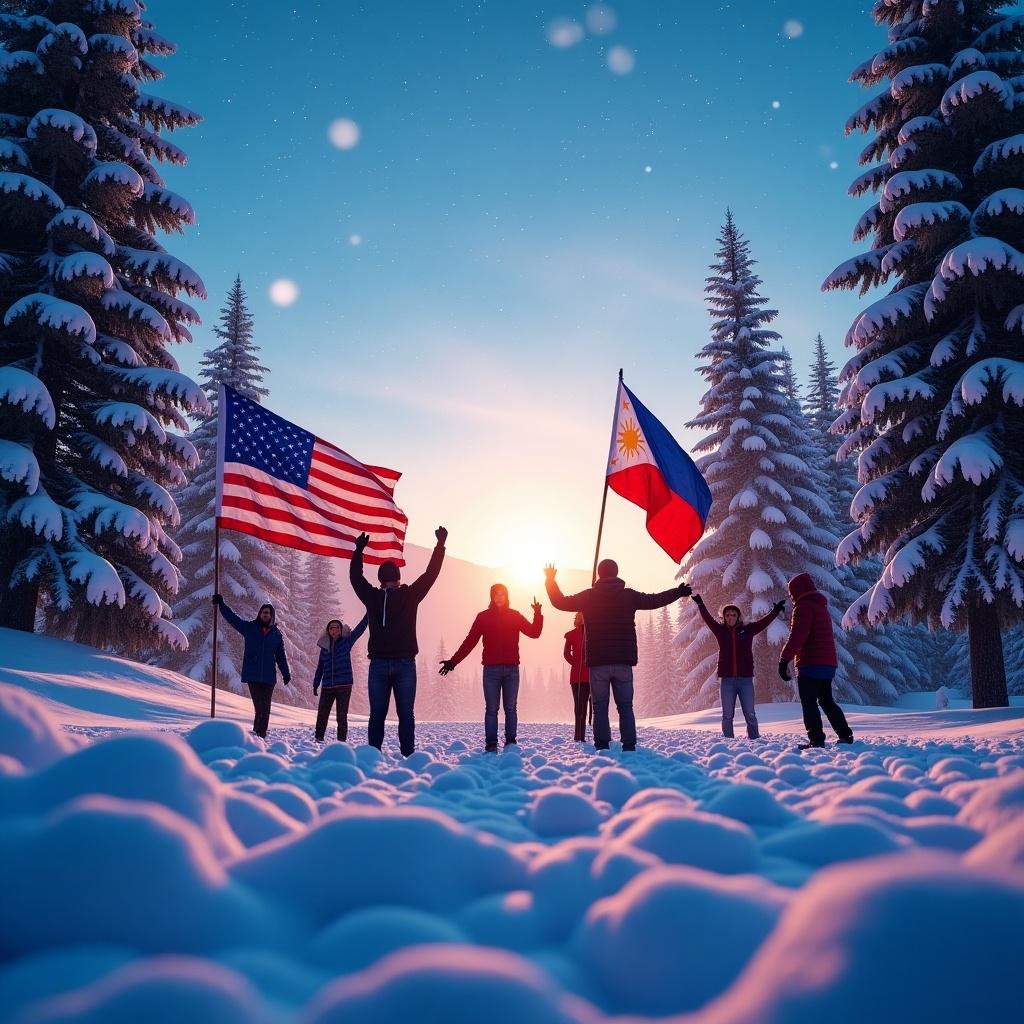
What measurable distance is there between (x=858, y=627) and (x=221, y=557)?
1009 inches

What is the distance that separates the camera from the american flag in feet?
30.6

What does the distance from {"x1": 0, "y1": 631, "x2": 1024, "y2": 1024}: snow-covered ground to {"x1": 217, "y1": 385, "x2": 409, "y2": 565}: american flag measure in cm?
707

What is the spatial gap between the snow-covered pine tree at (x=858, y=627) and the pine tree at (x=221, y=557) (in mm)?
22221

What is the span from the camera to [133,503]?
1455 centimetres

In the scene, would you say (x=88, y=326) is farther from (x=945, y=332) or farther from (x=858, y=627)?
(x=858, y=627)

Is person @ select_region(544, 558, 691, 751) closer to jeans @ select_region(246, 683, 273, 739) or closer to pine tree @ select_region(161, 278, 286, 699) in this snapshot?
jeans @ select_region(246, 683, 273, 739)

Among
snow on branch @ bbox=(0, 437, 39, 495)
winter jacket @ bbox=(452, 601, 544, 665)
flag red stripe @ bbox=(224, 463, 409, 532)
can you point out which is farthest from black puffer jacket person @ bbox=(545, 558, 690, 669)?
snow on branch @ bbox=(0, 437, 39, 495)

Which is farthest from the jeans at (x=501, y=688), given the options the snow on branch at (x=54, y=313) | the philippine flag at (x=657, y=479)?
the snow on branch at (x=54, y=313)

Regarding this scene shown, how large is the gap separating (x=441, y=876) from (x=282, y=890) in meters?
0.34

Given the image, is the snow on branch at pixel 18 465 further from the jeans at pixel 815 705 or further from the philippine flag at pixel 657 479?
the jeans at pixel 815 705

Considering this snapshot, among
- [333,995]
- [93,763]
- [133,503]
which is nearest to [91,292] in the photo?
[133,503]

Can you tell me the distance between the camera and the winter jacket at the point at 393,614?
6.93 meters

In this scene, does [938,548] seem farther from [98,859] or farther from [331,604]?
[331,604]

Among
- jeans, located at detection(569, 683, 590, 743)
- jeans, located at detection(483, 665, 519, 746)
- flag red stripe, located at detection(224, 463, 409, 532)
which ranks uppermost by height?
flag red stripe, located at detection(224, 463, 409, 532)
